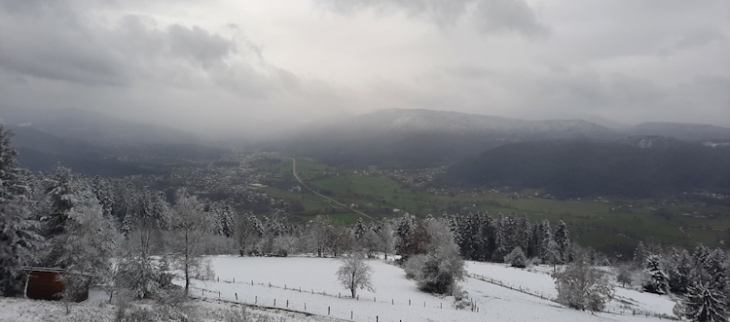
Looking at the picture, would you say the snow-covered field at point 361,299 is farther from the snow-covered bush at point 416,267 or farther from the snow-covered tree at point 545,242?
the snow-covered tree at point 545,242

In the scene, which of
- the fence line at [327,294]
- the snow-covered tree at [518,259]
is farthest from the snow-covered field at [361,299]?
the snow-covered tree at [518,259]

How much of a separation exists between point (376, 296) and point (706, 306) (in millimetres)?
36925

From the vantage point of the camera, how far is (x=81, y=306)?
24.6 m

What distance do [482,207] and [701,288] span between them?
148m

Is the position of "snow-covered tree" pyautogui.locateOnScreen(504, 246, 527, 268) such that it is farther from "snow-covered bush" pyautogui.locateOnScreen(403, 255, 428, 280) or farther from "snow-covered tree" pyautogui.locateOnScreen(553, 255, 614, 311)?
"snow-covered tree" pyautogui.locateOnScreen(553, 255, 614, 311)

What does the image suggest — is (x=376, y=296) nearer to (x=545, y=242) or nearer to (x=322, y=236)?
(x=322, y=236)

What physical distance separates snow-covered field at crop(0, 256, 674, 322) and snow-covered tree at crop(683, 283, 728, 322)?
195 inches

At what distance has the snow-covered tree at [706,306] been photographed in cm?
4003

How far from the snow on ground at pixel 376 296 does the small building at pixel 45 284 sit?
479 inches

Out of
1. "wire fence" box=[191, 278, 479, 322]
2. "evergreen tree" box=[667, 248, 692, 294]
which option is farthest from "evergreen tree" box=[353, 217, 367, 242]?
"evergreen tree" box=[667, 248, 692, 294]

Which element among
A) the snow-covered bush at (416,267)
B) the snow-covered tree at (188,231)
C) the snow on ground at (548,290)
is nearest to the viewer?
the snow-covered tree at (188,231)

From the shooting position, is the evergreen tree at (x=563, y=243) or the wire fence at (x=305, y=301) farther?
the evergreen tree at (x=563, y=243)

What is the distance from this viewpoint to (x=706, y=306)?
40.3 m

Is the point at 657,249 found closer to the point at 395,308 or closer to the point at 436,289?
the point at 436,289
